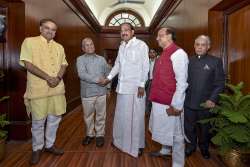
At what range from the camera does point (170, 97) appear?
274 cm

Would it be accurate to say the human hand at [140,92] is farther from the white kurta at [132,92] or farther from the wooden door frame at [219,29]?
the wooden door frame at [219,29]

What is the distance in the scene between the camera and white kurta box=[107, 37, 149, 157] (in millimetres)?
3322

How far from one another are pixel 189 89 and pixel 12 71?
2.33 m

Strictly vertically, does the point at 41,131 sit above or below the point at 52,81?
below

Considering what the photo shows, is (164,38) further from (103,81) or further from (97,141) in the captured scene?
(97,141)

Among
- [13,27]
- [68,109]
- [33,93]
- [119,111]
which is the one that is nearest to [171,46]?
[119,111]

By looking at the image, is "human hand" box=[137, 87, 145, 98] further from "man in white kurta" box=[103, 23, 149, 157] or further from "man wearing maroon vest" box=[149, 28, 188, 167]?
"man wearing maroon vest" box=[149, 28, 188, 167]

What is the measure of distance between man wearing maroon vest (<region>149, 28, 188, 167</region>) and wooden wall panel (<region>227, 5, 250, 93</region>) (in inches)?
36.8

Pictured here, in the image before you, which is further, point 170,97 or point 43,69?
point 43,69

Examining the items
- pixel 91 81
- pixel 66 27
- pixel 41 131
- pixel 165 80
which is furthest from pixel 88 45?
pixel 66 27

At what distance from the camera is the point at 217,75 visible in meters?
3.19

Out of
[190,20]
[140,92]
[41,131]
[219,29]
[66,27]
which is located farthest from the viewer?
[66,27]

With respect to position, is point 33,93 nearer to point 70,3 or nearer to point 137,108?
point 137,108

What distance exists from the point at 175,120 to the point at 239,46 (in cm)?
135
